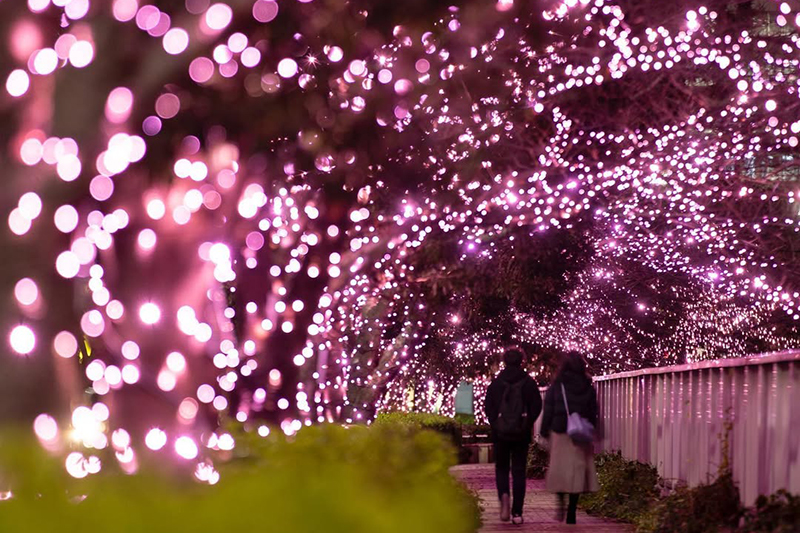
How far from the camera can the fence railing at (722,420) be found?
28.5 ft

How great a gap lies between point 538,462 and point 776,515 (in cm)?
1733

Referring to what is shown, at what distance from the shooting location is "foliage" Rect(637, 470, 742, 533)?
9391 mm

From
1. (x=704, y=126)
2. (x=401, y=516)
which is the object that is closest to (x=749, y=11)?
(x=704, y=126)

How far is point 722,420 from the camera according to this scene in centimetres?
1065

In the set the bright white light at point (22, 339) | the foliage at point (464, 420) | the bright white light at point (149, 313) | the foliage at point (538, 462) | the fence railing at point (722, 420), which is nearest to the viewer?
the bright white light at point (22, 339)

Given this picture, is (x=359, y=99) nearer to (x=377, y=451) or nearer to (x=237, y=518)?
(x=377, y=451)

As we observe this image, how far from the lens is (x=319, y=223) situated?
41.3 ft

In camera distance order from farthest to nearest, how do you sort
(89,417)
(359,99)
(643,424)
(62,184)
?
(643,424) < (359,99) < (89,417) < (62,184)

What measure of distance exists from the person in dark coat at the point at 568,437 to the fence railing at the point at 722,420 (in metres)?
0.86

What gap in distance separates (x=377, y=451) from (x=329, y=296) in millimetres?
7972

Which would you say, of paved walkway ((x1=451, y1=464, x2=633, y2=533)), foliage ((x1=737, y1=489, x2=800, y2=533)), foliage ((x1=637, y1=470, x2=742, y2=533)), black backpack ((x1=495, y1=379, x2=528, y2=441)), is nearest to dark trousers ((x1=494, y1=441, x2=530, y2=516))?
black backpack ((x1=495, y1=379, x2=528, y2=441))

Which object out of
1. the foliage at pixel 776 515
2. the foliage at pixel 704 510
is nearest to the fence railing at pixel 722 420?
the foliage at pixel 704 510

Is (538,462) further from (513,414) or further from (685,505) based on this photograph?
(685,505)

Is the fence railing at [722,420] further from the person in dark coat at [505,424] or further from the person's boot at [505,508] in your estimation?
the person's boot at [505,508]
